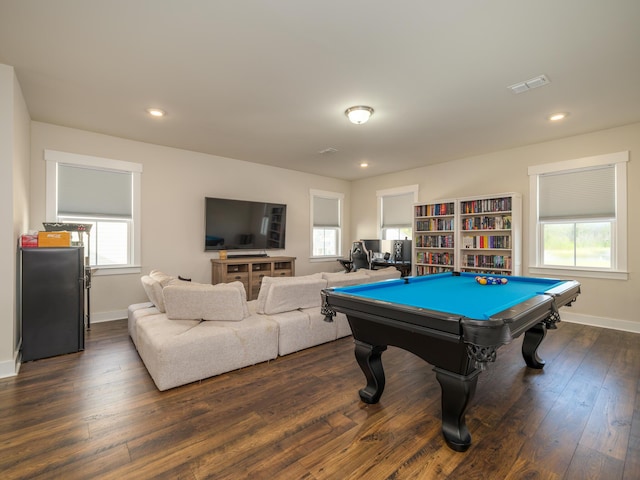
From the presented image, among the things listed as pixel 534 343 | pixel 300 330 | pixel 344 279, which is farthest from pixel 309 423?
pixel 534 343

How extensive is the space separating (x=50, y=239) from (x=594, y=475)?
180 inches

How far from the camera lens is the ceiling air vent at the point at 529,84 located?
2855 mm

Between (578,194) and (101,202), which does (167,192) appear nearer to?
(101,202)

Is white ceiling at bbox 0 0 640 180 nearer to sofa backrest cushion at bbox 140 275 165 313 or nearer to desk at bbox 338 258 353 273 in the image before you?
sofa backrest cushion at bbox 140 275 165 313

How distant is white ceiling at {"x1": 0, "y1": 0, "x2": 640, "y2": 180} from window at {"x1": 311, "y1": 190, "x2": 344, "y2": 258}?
9.09ft

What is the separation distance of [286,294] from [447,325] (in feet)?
6.05

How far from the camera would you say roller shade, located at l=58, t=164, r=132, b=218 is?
13.8 ft

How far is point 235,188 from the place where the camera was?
19.0ft

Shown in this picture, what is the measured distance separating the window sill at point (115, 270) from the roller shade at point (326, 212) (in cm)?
367

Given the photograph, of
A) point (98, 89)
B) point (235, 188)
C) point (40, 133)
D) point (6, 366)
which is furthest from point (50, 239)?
point (235, 188)

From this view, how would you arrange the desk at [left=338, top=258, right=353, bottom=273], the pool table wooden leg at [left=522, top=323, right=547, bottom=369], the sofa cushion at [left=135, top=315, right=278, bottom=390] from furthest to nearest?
1. the desk at [left=338, top=258, right=353, bottom=273]
2. the pool table wooden leg at [left=522, top=323, right=547, bottom=369]
3. the sofa cushion at [left=135, top=315, right=278, bottom=390]

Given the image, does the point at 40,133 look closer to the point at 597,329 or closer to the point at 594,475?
the point at 594,475

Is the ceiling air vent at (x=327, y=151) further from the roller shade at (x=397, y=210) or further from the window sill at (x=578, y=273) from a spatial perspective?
the window sill at (x=578, y=273)

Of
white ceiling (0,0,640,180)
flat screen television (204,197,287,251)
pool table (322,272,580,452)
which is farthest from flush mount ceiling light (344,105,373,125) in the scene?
flat screen television (204,197,287,251)
